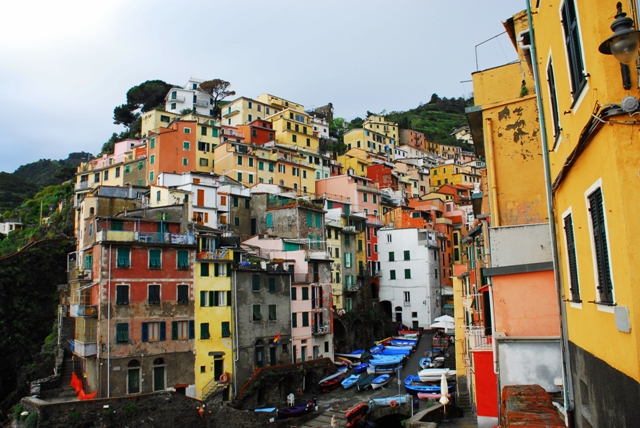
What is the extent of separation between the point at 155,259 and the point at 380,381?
Answer: 789 inches

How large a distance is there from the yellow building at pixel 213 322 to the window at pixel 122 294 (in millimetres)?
5186

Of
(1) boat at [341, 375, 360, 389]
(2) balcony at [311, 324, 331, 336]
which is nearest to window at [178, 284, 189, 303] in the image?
(2) balcony at [311, 324, 331, 336]

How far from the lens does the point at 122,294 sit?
37.7 meters

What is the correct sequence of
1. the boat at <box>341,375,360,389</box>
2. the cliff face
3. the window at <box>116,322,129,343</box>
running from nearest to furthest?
1. the window at <box>116,322,129,343</box>
2. the boat at <box>341,375,360,389</box>
3. the cliff face

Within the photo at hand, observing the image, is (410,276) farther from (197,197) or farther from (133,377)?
(133,377)

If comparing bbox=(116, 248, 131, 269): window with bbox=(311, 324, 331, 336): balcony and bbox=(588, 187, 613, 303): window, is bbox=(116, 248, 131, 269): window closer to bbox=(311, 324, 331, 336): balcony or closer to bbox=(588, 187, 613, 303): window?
bbox=(311, 324, 331, 336): balcony

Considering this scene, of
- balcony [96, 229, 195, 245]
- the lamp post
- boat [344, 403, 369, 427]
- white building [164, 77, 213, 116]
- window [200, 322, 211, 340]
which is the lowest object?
boat [344, 403, 369, 427]

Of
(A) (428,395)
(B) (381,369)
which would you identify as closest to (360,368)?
(B) (381,369)

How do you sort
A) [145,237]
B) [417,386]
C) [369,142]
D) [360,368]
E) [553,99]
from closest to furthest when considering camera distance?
1. [553,99]
2. [145,237]
3. [417,386]
4. [360,368]
5. [369,142]

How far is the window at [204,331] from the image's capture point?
40.6 metres

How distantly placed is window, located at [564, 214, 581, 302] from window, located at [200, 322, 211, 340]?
115 ft

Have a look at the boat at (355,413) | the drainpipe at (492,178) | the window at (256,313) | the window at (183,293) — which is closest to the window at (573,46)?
the drainpipe at (492,178)

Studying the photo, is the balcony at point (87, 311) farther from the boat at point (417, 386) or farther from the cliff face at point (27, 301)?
the boat at point (417, 386)

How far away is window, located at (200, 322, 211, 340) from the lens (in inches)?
1597
